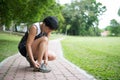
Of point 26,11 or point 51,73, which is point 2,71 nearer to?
point 51,73

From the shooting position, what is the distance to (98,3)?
299ft

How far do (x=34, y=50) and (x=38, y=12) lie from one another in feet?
60.0

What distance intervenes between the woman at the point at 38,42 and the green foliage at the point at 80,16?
73.1 m

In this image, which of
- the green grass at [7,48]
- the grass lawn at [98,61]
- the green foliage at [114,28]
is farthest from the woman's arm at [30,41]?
the green foliage at [114,28]

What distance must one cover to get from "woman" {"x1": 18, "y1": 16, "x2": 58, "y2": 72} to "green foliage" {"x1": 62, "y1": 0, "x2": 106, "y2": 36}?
7307 cm

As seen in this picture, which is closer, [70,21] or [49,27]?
[49,27]

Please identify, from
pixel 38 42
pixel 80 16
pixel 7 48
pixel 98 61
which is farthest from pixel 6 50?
pixel 80 16

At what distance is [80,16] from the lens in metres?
81.9

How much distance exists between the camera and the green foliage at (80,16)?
81188 mm

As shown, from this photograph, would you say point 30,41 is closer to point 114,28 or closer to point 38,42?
point 38,42

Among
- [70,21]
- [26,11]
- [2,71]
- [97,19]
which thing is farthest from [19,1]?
[97,19]

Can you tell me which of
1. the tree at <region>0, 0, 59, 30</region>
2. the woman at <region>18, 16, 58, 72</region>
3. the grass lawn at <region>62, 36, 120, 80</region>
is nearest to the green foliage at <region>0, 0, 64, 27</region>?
the tree at <region>0, 0, 59, 30</region>

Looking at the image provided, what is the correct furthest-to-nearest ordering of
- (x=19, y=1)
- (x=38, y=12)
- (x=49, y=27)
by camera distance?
(x=38, y=12)
(x=19, y=1)
(x=49, y=27)

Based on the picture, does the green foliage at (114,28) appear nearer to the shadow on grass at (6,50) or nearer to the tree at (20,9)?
the tree at (20,9)
